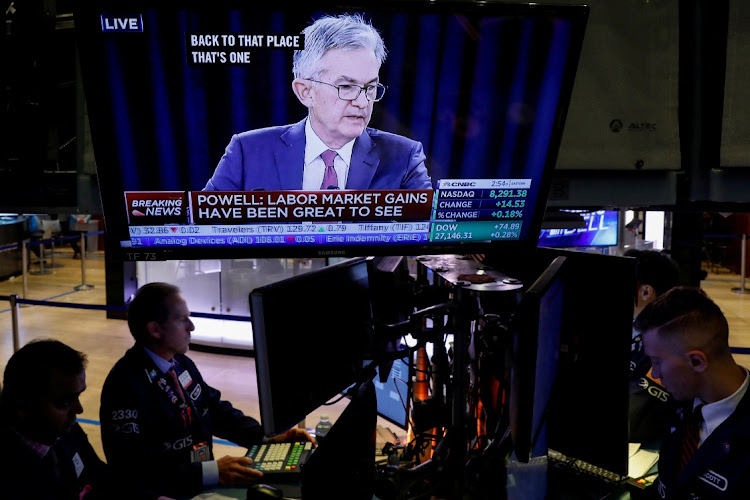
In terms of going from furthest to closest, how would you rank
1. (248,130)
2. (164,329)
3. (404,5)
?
(164,329), (248,130), (404,5)

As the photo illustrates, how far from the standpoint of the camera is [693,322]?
1.78 metres

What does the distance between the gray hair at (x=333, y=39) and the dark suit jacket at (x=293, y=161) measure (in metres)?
0.16

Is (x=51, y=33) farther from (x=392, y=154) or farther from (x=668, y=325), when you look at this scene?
(x=668, y=325)

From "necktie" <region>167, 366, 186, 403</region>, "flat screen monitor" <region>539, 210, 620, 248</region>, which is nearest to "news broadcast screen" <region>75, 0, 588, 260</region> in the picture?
"necktie" <region>167, 366, 186, 403</region>

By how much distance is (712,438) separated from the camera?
1766mm

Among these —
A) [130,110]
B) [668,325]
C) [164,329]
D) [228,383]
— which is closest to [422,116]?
[130,110]

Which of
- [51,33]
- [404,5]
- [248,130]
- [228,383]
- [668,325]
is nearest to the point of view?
[404,5]

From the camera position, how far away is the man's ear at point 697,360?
1765 millimetres

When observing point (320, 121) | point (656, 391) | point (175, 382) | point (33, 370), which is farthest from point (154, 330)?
point (656, 391)

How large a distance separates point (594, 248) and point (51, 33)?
526 cm

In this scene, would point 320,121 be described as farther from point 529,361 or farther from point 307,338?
point 529,361

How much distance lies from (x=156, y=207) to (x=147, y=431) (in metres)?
1.04

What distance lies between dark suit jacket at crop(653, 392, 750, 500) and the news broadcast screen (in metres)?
0.80

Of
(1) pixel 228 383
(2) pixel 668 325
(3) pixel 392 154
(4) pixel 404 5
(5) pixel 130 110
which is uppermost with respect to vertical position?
(4) pixel 404 5
